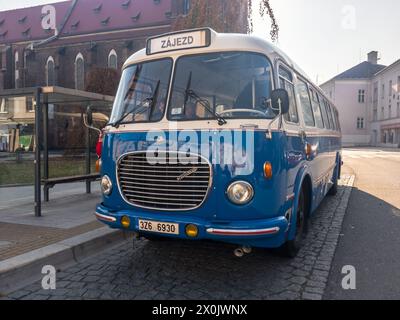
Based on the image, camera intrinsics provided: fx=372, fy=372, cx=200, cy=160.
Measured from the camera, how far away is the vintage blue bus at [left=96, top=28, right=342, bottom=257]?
3.97 metres

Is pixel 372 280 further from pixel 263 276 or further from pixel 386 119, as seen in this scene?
pixel 386 119

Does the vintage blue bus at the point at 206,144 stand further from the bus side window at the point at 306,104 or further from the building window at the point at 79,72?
the building window at the point at 79,72

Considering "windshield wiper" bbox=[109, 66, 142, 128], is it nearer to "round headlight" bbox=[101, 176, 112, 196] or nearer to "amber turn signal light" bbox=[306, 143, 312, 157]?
"round headlight" bbox=[101, 176, 112, 196]

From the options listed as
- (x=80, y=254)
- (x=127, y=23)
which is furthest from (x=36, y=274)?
(x=127, y=23)

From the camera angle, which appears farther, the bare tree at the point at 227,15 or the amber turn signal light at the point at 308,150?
the bare tree at the point at 227,15

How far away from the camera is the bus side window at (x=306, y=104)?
5612 millimetres

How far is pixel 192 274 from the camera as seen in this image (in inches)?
180

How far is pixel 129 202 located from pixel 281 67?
2.52 m

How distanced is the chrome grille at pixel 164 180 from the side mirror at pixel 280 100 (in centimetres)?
98

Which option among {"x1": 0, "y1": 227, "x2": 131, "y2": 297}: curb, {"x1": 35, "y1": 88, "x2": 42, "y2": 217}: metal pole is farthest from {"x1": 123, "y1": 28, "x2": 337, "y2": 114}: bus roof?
{"x1": 35, "y1": 88, "x2": 42, "y2": 217}: metal pole

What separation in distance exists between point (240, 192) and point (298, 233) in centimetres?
170

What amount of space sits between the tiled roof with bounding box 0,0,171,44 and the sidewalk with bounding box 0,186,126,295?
3780 centimetres

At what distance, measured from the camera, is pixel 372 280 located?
4398mm

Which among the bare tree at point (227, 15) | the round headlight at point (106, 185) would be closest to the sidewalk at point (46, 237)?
the round headlight at point (106, 185)
